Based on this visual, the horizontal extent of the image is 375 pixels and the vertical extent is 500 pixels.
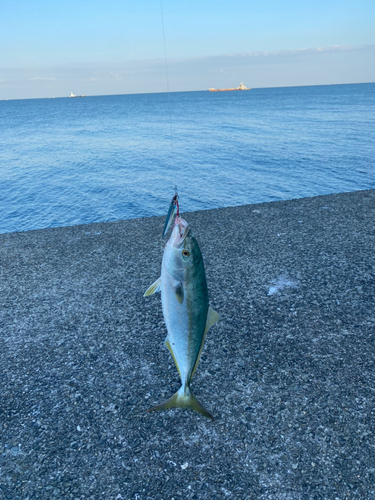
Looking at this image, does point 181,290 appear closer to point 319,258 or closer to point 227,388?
point 227,388

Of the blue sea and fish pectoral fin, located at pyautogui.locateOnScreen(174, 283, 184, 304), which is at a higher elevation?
fish pectoral fin, located at pyautogui.locateOnScreen(174, 283, 184, 304)

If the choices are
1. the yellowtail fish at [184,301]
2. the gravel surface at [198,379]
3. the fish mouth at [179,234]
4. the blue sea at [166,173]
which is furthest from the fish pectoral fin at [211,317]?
the blue sea at [166,173]

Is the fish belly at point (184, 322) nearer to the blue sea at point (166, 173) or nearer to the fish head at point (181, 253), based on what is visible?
the fish head at point (181, 253)

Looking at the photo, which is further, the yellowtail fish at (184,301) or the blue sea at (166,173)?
the blue sea at (166,173)

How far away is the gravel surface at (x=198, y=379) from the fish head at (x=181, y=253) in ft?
5.83

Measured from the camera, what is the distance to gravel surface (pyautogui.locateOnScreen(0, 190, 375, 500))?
3.02 metres

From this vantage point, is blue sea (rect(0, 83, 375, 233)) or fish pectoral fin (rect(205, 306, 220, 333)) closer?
fish pectoral fin (rect(205, 306, 220, 333))

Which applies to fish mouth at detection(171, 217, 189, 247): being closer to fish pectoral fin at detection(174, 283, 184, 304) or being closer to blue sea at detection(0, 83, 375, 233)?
fish pectoral fin at detection(174, 283, 184, 304)

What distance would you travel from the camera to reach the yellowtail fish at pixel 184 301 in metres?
2.51

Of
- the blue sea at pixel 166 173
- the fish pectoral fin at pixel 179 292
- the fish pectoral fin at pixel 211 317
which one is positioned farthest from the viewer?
the blue sea at pixel 166 173

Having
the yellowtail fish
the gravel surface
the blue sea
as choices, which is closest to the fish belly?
the yellowtail fish

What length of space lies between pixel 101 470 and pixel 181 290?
179 cm

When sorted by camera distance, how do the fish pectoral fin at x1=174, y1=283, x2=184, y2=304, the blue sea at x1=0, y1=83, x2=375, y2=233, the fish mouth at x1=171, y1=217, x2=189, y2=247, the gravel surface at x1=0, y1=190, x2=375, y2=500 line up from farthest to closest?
1. the blue sea at x1=0, y1=83, x2=375, y2=233
2. the gravel surface at x1=0, y1=190, x2=375, y2=500
3. the fish pectoral fin at x1=174, y1=283, x2=184, y2=304
4. the fish mouth at x1=171, y1=217, x2=189, y2=247

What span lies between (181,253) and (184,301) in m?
0.42
